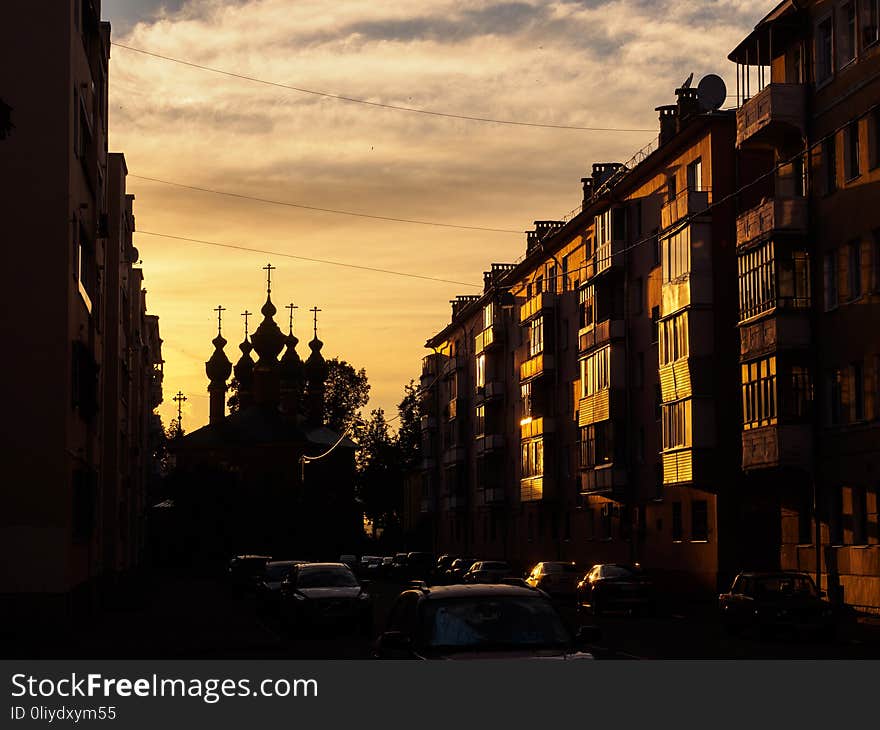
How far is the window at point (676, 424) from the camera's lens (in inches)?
1791

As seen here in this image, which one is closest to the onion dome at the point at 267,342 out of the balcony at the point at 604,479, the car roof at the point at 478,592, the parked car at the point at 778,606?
the balcony at the point at 604,479

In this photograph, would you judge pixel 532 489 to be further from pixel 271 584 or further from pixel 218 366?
pixel 218 366

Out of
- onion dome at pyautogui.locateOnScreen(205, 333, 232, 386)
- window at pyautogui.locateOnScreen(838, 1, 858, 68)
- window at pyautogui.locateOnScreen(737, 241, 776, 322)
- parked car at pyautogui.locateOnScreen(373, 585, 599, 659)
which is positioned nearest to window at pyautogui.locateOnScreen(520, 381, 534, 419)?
window at pyautogui.locateOnScreen(737, 241, 776, 322)

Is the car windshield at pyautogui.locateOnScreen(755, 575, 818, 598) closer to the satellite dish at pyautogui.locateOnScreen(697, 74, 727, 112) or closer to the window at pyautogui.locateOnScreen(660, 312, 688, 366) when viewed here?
the window at pyautogui.locateOnScreen(660, 312, 688, 366)

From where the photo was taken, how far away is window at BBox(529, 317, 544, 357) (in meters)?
66.6

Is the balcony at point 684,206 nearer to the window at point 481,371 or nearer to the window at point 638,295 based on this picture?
the window at point 638,295

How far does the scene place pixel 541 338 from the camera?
66625 mm

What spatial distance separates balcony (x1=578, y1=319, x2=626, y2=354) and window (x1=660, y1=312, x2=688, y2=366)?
6.38 metres

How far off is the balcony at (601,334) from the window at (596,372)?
37 cm

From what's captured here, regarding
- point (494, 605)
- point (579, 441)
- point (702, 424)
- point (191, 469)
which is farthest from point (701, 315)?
point (191, 469)

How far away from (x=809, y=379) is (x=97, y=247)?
19.0m

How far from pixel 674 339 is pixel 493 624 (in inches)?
1372

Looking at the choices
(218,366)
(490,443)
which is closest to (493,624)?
(490,443)

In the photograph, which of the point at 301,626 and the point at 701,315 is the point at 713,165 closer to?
the point at 701,315
